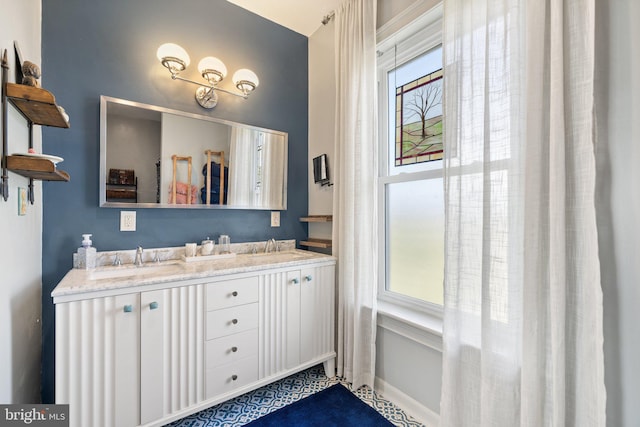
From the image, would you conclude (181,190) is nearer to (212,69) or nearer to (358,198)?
(212,69)

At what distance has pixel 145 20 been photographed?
1869mm

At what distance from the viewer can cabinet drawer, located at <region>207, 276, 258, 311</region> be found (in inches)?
60.1

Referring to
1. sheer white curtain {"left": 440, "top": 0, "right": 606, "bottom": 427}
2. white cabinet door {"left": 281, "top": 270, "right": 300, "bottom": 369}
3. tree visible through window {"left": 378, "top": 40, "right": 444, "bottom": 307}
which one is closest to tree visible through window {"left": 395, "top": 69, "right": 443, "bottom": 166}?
tree visible through window {"left": 378, "top": 40, "right": 444, "bottom": 307}

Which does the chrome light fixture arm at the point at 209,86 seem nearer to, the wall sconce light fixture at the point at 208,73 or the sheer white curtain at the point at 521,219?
the wall sconce light fixture at the point at 208,73

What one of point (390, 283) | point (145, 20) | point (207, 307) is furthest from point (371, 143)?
point (145, 20)

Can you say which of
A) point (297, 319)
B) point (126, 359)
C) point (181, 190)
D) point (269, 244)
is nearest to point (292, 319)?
point (297, 319)

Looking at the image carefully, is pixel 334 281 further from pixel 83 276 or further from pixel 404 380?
pixel 83 276

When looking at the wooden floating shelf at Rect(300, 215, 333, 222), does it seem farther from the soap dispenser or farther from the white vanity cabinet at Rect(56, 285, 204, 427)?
the soap dispenser

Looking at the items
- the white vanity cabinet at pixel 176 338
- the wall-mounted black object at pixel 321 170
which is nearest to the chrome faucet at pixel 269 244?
the white vanity cabinet at pixel 176 338

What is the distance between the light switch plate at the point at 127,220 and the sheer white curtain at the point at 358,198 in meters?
1.37

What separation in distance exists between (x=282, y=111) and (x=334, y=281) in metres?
1.52

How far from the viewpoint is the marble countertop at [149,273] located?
123 cm

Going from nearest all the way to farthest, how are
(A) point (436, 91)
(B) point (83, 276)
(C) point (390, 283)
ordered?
(B) point (83, 276), (A) point (436, 91), (C) point (390, 283)

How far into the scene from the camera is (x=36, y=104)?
1.13 m
